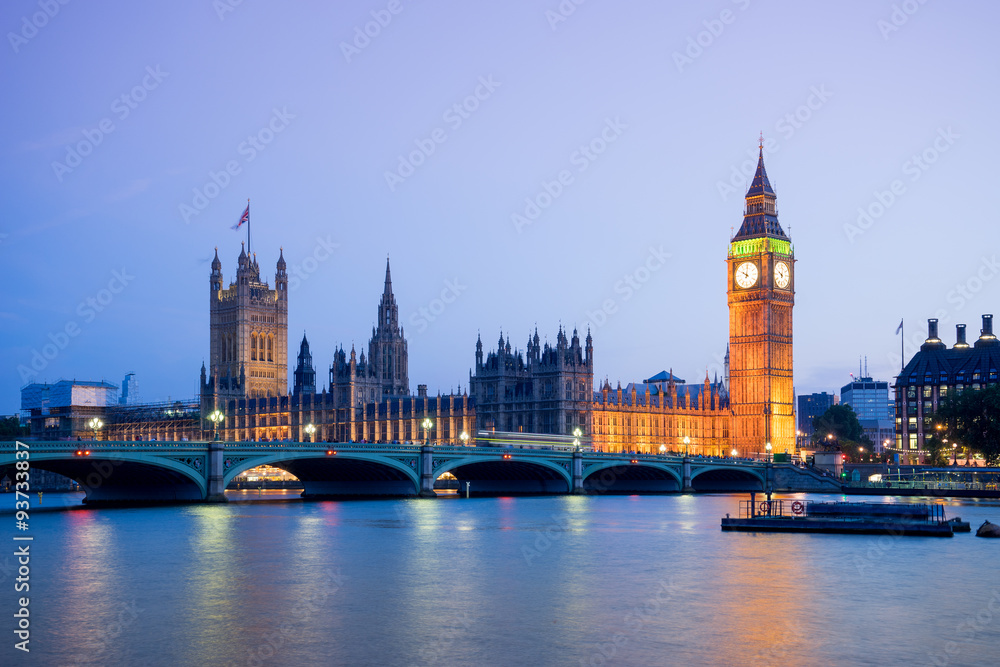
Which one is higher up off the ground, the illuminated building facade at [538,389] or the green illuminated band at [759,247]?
the green illuminated band at [759,247]

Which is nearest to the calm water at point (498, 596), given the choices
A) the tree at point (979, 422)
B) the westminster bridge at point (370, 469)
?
the westminster bridge at point (370, 469)

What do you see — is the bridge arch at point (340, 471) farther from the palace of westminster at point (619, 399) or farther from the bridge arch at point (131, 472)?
the palace of westminster at point (619, 399)

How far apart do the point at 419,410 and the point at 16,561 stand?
115679 mm

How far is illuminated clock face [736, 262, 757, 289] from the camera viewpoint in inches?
6590

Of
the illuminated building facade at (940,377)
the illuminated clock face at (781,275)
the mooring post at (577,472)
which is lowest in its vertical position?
the mooring post at (577,472)

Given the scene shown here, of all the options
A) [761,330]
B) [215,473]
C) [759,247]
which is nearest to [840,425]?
[761,330]

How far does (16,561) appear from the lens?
4850 cm

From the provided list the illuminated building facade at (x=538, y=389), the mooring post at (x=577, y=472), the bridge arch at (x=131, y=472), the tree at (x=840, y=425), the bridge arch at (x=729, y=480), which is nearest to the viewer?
the bridge arch at (x=131, y=472)

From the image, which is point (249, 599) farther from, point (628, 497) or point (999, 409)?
point (999, 409)

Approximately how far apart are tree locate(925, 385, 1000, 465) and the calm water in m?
73.0

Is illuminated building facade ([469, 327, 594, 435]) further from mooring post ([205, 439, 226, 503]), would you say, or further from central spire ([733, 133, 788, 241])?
mooring post ([205, 439, 226, 503])

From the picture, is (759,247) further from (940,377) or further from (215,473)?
(215,473)

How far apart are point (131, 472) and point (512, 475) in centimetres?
4129

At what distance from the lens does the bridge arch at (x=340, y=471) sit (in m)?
86.6
